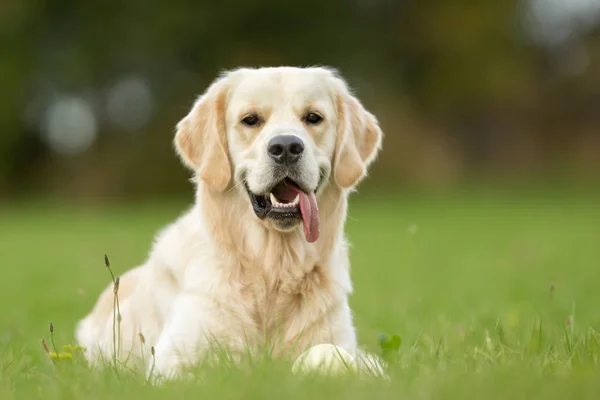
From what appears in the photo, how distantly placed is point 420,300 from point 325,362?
3701 mm

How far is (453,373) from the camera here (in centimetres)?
320

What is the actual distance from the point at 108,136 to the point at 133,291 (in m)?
24.0

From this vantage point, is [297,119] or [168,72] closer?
[297,119]

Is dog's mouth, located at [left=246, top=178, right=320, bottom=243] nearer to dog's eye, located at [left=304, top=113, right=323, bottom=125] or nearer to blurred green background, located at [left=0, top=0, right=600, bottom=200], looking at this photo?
dog's eye, located at [left=304, top=113, right=323, bottom=125]

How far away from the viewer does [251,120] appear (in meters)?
4.40

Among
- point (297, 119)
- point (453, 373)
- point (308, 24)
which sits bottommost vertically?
point (453, 373)

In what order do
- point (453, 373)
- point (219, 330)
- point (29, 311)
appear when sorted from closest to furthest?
point (453, 373) → point (219, 330) → point (29, 311)

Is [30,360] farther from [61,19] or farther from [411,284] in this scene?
[61,19]

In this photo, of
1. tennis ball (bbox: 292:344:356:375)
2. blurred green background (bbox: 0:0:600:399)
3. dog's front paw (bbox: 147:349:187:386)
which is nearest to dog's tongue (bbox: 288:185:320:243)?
tennis ball (bbox: 292:344:356:375)

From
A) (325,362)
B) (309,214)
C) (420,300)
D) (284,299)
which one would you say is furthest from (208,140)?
(420,300)

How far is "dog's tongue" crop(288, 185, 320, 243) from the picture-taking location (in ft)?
13.8

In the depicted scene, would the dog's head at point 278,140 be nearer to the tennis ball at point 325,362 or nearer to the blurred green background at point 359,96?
the tennis ball at point 325,362

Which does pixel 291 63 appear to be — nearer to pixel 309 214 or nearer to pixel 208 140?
pixel 208 140

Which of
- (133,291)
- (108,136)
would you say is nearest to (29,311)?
(133,291)
